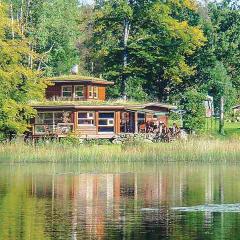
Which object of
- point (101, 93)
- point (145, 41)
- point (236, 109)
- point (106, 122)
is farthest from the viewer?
point (236, 109)

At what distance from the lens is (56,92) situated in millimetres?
78375

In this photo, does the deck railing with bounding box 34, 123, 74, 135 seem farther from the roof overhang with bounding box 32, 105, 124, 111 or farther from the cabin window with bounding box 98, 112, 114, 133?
the cabin window with bounding box 98, 112, 114, 133

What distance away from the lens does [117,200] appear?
122 feet

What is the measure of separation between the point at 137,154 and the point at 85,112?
62.8ft

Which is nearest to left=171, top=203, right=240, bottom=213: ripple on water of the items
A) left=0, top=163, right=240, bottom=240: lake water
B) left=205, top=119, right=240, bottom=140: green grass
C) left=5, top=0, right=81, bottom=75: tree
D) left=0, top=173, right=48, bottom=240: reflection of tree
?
left=0, top=163, right=240, bottom=240: lake water

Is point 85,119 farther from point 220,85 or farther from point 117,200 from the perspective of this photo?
point 117,200

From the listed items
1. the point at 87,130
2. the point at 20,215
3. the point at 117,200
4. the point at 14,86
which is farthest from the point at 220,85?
the point at 20,215

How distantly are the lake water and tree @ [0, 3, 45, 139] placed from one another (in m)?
9.40

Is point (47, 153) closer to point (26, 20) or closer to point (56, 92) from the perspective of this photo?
point (56, 92)

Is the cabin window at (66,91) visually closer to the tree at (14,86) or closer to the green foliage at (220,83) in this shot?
the tree at (14,86)

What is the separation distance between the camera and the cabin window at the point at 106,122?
75688mm

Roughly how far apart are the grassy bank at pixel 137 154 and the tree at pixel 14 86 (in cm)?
659

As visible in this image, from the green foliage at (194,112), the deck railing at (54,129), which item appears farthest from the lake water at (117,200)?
the green foliage at (194,112)

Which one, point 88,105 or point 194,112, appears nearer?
point 88,105
